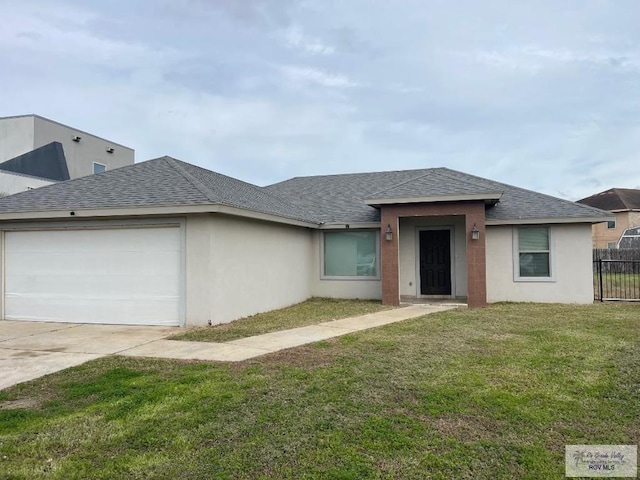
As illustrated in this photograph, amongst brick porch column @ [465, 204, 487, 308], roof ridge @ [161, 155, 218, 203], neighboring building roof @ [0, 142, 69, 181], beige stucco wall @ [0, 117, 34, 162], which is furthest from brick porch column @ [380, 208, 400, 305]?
beige stucco wall @ [0, 117, 34, 162]

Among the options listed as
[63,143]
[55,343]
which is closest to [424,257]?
[55,343]

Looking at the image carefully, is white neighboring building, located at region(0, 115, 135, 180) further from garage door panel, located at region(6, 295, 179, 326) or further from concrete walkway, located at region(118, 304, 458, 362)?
concrete walkway, located at region(118, 304, 458, 362)

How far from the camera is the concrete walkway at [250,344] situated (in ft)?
21.9

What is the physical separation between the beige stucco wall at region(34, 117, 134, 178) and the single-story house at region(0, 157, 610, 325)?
19.4 m

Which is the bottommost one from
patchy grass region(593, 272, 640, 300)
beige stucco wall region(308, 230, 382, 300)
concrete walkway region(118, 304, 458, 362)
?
concrete walkway region(118, 304, 458, 362)

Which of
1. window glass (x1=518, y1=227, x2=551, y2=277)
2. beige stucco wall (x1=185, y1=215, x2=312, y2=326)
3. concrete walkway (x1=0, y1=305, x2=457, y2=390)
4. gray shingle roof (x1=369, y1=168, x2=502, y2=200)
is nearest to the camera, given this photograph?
concrete walkway (x1=0, y1=305, x2=457, y2=390)

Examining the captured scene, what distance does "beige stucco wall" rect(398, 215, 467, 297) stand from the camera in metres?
13.9

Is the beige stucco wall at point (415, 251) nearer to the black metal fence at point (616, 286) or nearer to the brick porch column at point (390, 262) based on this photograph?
the brick porch column at point (390, 262)

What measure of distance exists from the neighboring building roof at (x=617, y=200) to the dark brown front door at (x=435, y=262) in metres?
32.1

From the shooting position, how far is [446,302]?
1297 centimetres

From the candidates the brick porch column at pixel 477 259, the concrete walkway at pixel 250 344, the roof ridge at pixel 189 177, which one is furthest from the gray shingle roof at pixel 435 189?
the roof ridge at pixel 189 177

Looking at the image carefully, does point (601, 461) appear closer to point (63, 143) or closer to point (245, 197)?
point (245, 197)

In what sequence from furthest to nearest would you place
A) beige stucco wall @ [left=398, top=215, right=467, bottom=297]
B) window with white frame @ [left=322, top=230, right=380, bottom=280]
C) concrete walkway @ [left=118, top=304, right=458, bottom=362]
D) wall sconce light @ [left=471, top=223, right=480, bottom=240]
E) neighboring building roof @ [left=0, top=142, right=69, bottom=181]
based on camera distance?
neighboring building roof @ [left=0, top=142, right=69, bottom=181]
window with white frame @ [left=322, top=230, right=380, bottom=280]
beige stucco wall @ [left=398, top=215, right=467, bottom=297]
wall sconce light @ [left=471, top=223, right=480, bottom=240]
concrete walkway @ [left=118, top=304, right=458, bottom=362]

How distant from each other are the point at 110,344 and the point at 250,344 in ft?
8.14
